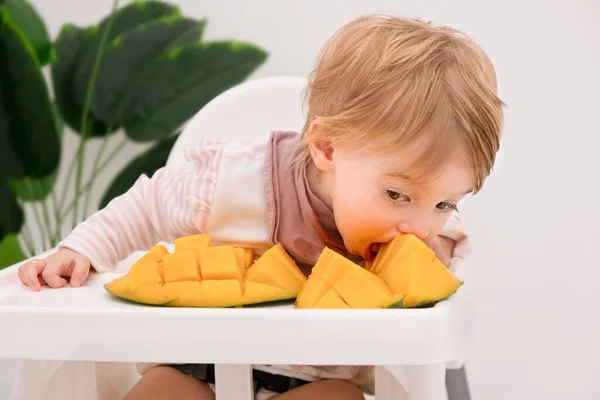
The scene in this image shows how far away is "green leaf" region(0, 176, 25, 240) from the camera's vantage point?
1.37 meters

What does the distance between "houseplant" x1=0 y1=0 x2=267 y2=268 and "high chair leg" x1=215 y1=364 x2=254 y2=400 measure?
2.53ft

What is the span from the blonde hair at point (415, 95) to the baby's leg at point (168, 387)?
297 mm

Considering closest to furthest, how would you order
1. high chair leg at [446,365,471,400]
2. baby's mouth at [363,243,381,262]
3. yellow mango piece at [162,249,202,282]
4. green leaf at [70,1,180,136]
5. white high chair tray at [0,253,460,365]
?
white high chair tray at [0,253,460,365], yellow mango piece at [162,249,202,282], baby's mouth at [363,243,381,262], high chair leg at [446,365,471,400], green leaf at [70,1,180,136]

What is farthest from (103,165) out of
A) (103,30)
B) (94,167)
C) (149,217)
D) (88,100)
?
(149,217)

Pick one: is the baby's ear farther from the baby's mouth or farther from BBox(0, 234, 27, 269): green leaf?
BBox(0, 234, 27, 269): green leaf

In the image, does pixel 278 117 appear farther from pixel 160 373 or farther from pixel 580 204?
pixel 580 204

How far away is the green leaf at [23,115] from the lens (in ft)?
4.34

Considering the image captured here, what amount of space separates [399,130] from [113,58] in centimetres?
83

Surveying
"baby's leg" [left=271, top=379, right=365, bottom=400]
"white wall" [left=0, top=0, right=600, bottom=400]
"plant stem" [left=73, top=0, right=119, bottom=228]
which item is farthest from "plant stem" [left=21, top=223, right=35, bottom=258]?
"baby's leg" [left=271, top=379, right=365, bottom=400]

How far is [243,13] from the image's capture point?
1.28 meters

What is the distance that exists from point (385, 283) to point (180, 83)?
83cm

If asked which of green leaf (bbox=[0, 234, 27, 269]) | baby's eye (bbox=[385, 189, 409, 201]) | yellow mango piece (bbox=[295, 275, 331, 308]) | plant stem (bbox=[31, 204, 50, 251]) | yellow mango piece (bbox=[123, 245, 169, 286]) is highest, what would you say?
baby's eye (bbox=[385, 189, 409, 201])

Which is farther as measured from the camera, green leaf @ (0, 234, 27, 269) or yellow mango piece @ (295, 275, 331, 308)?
green leaf @ (0, 234, 27, 269)

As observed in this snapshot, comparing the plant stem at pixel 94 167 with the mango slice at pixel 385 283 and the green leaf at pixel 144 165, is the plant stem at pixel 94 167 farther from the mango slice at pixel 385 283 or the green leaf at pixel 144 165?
the mango slice at pixel 385 283
